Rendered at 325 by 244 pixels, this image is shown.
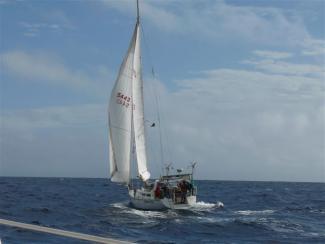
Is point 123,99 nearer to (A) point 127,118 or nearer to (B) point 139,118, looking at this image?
(A) point 127,118

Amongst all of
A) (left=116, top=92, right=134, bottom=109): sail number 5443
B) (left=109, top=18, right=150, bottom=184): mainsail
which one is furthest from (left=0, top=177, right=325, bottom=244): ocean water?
(left=116, top=92, right=134, bottom=109): sail number 5443

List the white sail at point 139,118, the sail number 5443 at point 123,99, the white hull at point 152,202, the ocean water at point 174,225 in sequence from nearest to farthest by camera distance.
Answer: the ocean water at point 174,225 → the white hull at point 152,202 → the sail number 5443 at point 123,99 → the white sail at point 139,118

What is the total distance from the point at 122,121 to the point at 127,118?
405 mm

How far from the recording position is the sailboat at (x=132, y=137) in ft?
112

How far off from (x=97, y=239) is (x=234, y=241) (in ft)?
59.4

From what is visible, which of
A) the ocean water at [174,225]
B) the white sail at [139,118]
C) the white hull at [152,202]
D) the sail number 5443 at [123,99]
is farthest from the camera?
the white sail at [139,118]

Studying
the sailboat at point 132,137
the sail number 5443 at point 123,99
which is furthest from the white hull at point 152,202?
the sail number 5443 at point 123,99

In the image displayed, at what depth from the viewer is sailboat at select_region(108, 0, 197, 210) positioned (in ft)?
112

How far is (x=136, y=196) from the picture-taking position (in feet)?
113

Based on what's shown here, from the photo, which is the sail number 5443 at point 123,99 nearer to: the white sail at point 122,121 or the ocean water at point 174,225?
the white sail at point 122,121

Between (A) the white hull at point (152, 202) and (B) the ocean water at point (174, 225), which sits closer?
(B) the ocean water at point (174, 225)

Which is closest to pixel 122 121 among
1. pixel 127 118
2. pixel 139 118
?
pixel 127 118

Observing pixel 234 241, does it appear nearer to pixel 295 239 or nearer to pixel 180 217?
pixel 295 239

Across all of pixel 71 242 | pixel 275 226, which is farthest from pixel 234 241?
pixel 71 242
